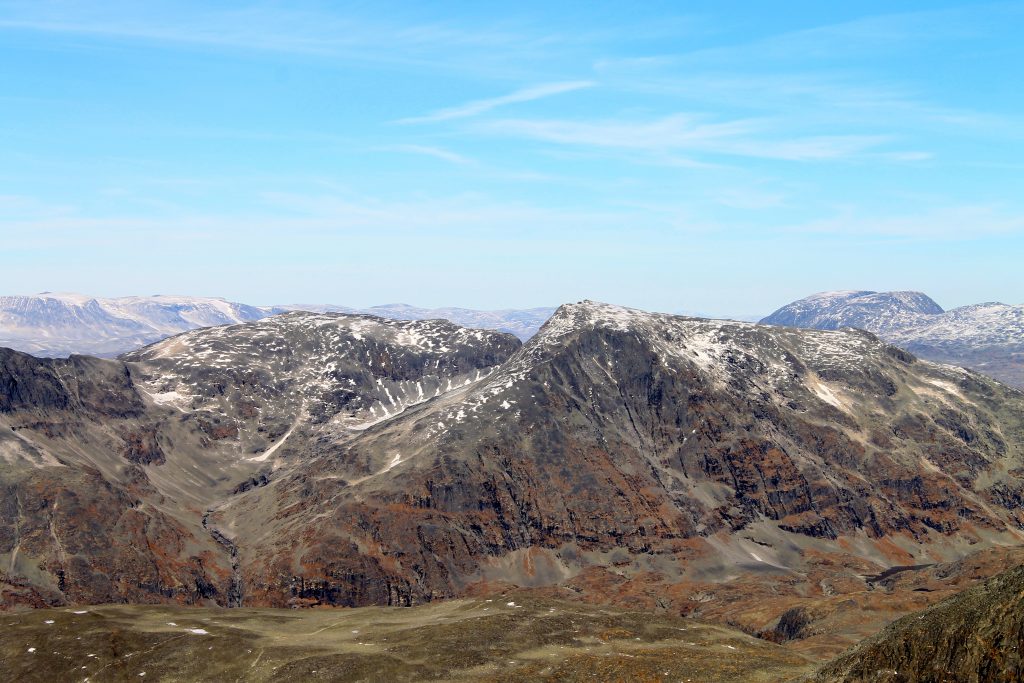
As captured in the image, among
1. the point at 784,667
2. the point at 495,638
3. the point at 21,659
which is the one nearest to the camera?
the point at 784,667

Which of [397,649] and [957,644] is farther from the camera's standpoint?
[397,649]

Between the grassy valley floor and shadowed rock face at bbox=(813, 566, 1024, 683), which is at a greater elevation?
shadowed rock face at bbox=(813, 566, 1024, 683)

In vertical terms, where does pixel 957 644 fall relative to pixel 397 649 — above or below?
A: above

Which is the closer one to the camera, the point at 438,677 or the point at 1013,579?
the point at 1013,579

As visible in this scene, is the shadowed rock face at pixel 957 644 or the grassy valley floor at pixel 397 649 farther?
the grassy valley floor at pixel 397 649

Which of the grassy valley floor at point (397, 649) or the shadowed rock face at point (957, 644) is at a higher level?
the shadowed rock face at point (957, 644)

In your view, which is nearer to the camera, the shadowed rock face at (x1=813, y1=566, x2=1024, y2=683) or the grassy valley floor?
the shadowed rock face at (x1=813, y1=566, x2=1024, y2=683)

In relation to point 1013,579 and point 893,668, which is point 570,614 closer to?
point 893,668

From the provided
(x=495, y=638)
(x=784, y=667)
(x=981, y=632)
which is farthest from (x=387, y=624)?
(x=981, y=632)
